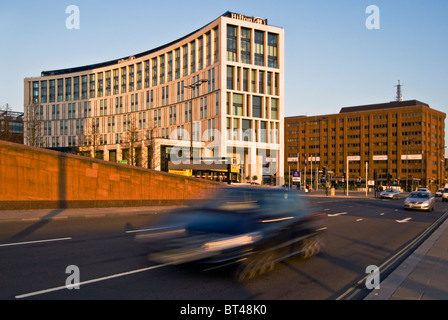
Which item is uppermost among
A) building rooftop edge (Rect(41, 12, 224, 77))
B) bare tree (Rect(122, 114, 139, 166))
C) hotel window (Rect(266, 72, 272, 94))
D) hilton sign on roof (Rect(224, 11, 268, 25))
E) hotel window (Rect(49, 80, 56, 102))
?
hilton sign on roof (Rect(224, 11, 268, 25))

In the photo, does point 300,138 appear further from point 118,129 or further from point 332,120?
point 118,129

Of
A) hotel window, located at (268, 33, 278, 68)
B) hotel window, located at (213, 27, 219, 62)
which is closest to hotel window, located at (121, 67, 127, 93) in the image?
hotel window, located at (213, 27, 219, 62)

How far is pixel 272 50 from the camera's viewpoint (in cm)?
6794

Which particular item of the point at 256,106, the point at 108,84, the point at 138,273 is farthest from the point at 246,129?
the point at 138,273

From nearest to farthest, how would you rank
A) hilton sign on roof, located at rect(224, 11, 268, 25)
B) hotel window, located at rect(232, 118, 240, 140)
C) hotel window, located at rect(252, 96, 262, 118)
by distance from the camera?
hotel window, located at rect(232, 118, 240, 140)
hilton sign on roof, located at rect(224, 11, 268, 25)
hotel window, located at rect(252, 96, 262, 118)

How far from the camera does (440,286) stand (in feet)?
21.6

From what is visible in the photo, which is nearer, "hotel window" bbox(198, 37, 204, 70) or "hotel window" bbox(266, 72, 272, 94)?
"hotel window" bbox(266, 72, 272, 94)

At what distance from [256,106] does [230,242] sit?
6139 cm

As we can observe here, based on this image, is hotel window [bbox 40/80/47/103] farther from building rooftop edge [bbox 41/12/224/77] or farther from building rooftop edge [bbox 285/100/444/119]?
building rooftop edge [bbox 285/100/444/119]

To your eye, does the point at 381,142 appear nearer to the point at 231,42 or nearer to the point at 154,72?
the point at 231,42

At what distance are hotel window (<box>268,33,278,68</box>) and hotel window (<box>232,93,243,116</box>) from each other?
854cm

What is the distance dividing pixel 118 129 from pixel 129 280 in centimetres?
8536

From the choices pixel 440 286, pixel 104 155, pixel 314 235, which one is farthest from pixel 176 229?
pixel 104 155

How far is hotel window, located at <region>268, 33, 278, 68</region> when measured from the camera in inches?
2660
